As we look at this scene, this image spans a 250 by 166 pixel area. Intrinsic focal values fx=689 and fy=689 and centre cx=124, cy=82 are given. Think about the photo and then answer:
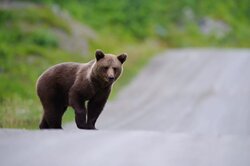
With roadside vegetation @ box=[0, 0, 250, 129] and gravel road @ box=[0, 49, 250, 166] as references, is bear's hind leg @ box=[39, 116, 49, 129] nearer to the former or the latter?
gravel road @ box=[0, 49, 250, 166]

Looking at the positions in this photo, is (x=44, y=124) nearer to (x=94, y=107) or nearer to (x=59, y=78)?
(x=59, y=78)

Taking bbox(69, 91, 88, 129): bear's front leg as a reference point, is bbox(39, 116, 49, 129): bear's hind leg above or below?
below

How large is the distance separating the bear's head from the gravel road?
76 cm

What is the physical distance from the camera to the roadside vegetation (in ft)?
66.1

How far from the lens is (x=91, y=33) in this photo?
31891mm

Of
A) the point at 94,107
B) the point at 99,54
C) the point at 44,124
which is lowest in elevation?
the point at 44,124

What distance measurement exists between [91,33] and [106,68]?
872 inches

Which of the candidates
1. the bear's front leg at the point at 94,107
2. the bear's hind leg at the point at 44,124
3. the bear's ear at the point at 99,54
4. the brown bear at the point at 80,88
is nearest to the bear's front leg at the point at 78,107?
the brown bear at the point at 80,88

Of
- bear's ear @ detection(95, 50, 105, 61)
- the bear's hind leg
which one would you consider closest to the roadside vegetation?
the bear's hind leg

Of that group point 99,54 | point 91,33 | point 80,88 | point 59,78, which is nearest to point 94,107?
point 80,88

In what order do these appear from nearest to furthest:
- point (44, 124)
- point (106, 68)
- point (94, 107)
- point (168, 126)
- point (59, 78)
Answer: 1. point (106, 68)
2. point (94, 107)
3. point (59, 78)
4. point (44, 124)
5. point (168, 126)

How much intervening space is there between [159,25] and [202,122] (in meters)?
28.0

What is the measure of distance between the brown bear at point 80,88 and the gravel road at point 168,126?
369 mm

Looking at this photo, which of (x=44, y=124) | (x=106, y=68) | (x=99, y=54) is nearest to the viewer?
(x=106, y=68)
